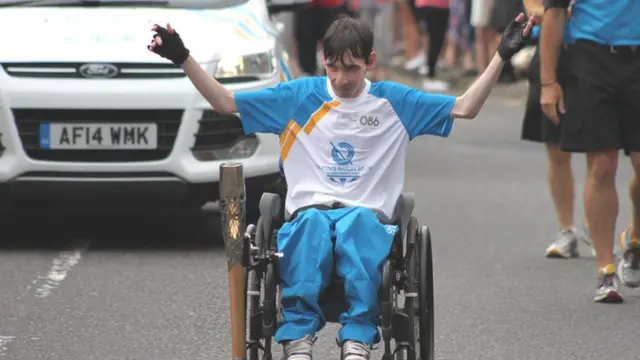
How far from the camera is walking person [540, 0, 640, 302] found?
27.1ft

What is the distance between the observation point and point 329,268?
573cm

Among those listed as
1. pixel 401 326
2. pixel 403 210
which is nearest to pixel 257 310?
pixel 401 326

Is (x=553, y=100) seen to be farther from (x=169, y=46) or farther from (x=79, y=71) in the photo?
(x=169, y=46)

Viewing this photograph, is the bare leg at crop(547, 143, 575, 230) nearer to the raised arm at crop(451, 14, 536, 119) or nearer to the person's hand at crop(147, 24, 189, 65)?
the raised arm at crop(451, 14, 536, 119)

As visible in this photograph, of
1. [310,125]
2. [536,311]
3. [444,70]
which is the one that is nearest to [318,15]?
[444,70]

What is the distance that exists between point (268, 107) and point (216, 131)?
342 centimetres

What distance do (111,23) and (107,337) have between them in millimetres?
2821

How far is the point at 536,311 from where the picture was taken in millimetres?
8055

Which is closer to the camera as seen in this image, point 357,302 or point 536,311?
point 357,302

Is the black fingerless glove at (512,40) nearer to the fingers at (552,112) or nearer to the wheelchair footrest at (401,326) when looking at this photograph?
the wheelchair footrest at (401,326)

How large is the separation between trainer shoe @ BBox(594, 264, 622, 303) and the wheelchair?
2.30 m

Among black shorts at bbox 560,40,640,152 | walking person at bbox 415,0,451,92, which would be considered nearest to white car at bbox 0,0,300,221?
black shorts at bbox 560,40,640,152

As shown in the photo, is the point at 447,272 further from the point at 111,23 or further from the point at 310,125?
the point at 310,125

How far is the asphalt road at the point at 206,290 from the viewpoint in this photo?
23.6 feet
